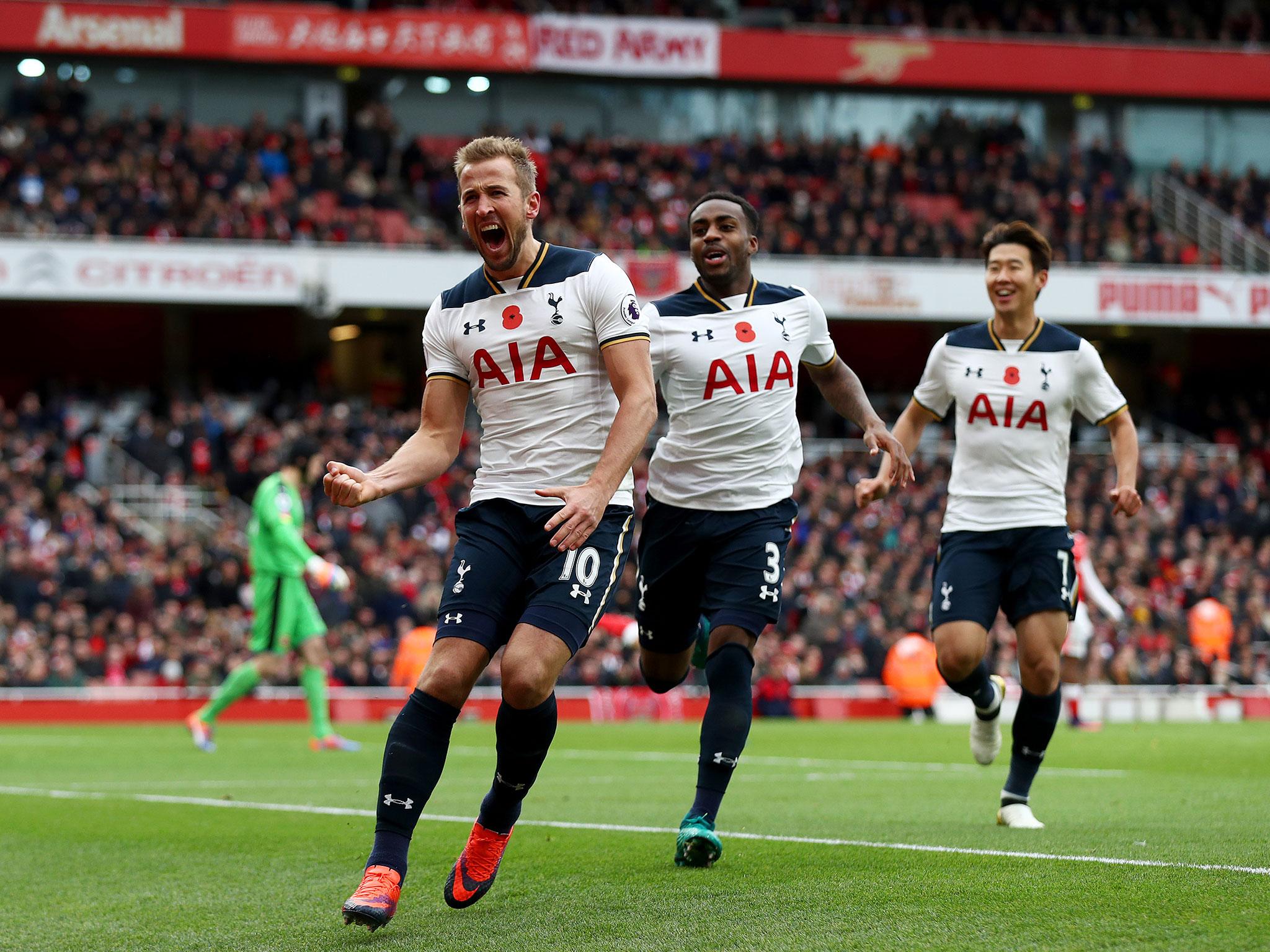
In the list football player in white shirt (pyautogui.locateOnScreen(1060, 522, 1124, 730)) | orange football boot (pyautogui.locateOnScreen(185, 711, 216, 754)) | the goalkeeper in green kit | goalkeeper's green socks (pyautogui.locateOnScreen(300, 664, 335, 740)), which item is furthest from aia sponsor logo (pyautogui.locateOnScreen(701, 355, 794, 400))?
football player in white shirt (pyautogui.locateOnScreen(1060, 522, 1124, 730))

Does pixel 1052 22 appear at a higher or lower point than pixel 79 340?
higher

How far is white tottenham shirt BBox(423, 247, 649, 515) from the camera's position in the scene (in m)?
5.46

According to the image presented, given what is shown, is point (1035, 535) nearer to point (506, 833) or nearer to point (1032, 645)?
point (1032, 645)

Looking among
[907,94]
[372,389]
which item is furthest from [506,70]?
[907,94]

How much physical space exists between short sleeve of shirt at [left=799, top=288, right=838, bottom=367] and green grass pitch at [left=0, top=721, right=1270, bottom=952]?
2.05 m

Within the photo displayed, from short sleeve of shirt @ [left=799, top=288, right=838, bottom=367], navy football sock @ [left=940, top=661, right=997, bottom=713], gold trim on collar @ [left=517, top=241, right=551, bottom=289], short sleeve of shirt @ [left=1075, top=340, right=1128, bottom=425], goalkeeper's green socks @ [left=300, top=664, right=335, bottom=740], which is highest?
gold trim on collar @ [left=517, top=241, right=551, bottom=289]

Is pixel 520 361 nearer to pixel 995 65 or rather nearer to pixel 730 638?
pixel 730 638

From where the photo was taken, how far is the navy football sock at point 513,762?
5.38 meters

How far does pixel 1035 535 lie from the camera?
7695 mm

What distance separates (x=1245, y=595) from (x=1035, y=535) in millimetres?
21482

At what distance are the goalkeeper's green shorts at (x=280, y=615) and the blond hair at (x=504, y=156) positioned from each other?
358 inches

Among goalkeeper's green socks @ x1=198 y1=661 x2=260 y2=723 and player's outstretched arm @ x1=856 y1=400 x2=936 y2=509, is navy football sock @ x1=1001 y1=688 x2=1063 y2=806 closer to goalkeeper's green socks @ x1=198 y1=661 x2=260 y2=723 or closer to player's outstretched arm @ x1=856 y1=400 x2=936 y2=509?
player's outstretched arm @ x1=856 y1=400 x2=936 y2=509

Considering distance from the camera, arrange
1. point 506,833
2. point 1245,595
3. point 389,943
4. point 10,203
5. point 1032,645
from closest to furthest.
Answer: point 389,943 → point 506,833 → point 1032,645 → point 1245,595 → point 10,203

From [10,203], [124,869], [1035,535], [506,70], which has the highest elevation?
[506,70]
